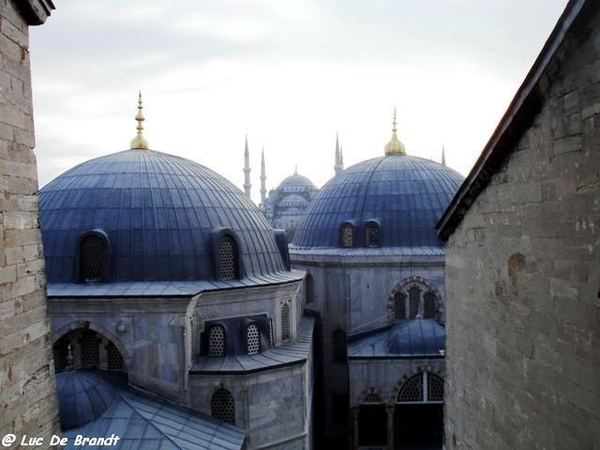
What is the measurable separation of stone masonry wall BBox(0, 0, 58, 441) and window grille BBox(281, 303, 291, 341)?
11.5m

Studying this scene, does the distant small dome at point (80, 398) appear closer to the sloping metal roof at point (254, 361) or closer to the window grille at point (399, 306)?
the sloping metal roof at point (254, 361)

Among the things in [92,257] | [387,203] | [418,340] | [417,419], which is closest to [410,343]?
[418,340]

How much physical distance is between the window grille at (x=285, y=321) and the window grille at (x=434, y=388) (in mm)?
5135

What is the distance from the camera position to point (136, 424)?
12.1m

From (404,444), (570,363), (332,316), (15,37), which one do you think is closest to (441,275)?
(332,316)

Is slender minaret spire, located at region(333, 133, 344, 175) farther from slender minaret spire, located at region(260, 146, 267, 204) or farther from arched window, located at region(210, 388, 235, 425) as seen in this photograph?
arched window, located at region(210, 388, 235, 425)

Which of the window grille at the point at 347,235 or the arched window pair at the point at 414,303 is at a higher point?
the window grille at the point at 347,235

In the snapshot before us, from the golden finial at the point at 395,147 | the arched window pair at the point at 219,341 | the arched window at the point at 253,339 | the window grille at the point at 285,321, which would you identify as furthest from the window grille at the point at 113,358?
the golden finial at the point at 395,147

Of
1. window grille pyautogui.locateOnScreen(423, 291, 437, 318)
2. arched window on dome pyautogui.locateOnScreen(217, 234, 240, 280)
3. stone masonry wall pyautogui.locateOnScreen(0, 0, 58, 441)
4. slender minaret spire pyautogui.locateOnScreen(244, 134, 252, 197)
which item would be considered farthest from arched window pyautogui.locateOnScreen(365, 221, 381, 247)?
slender minaret spire pyautogui.locateOnScreen(244, 134, 252, 197)

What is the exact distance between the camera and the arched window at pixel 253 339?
1566 centimetres

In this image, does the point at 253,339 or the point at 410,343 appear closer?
the point at 253,339

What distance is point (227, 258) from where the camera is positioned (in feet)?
53.5

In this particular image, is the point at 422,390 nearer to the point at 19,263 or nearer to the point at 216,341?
the point at 216,341

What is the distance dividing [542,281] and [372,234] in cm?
1733
